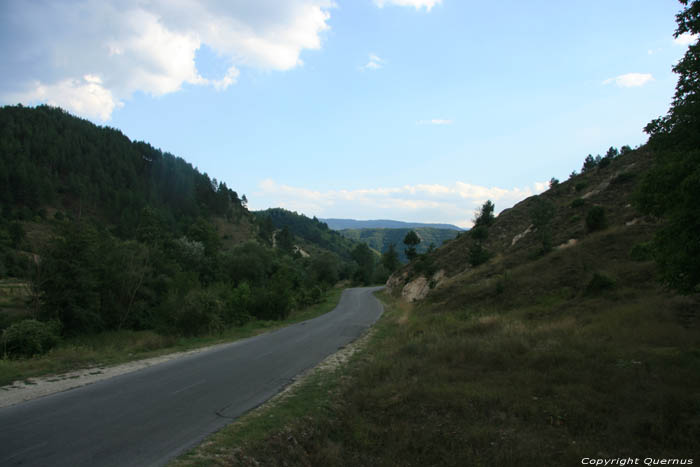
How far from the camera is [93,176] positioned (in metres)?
127

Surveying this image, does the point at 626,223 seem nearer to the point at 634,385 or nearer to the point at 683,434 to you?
the point at 634,385

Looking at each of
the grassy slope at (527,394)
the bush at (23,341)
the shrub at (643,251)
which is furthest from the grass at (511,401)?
the bush at (23,341)

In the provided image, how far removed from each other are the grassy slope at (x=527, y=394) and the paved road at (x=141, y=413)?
1.44m

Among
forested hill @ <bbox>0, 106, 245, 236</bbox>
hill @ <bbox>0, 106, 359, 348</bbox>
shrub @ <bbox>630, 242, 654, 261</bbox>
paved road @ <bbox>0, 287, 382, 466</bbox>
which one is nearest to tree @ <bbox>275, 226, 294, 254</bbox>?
hill @ <bbox>0, 106, 359, 348</bbox>

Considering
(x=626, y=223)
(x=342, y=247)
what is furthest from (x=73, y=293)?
(x=342, y=247)

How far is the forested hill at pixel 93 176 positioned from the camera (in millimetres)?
102625

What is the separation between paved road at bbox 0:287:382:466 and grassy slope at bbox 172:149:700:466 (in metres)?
1.44

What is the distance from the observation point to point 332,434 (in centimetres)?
732

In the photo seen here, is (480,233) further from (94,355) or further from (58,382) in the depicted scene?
(58,382)

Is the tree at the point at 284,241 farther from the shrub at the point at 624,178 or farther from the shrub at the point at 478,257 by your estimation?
the shrub at the point at 624,178

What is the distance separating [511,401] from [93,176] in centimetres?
15337

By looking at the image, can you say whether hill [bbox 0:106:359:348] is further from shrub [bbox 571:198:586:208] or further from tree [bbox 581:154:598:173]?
tree [bbox 581:154:598:173]

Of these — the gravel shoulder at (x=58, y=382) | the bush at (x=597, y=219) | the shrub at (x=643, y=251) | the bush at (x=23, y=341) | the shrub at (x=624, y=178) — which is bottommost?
the gravel shoulder at (x=58, y=382)

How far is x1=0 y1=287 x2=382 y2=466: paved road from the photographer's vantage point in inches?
238
